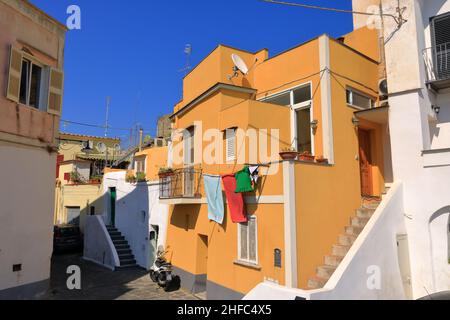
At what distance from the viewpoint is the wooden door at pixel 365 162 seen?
37.5ft

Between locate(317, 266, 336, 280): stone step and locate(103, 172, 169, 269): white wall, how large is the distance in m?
8.74

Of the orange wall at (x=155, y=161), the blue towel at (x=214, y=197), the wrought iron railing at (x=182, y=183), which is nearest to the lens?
the blue towel at (x=214, y=197)

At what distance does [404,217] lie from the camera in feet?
30.2

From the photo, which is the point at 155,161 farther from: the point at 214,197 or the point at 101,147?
the point at 101,147

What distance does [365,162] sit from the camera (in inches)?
459

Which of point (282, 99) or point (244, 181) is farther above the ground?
point (282, 99)

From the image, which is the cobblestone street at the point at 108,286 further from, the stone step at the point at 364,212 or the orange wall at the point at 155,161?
the stone step at the point at 364,212

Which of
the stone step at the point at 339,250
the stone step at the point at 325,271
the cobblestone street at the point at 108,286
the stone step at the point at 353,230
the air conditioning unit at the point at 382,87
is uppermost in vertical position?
the air conditioning unit at the point at 382,87

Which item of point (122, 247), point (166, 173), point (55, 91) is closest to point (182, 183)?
point (166, 173)

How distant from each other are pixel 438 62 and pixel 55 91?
11527 millimetres

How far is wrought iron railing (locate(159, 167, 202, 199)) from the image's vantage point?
12820mm

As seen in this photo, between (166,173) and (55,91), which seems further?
(166,173)

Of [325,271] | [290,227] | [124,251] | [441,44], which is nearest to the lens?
[290,227]

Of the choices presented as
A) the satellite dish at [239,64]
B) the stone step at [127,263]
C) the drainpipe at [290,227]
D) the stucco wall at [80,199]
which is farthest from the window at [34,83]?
the stucco wall at [80,199]
